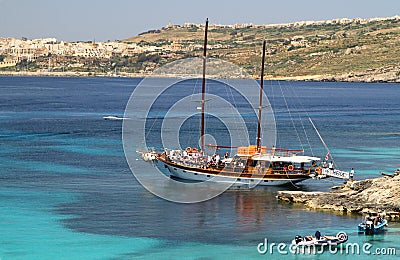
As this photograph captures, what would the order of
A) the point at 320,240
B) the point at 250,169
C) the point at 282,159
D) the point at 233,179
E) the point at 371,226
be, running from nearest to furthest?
the point at 320,240 < the point at 371,226 < the point at 233,179 < the point at 250,169 < the point at 282,159

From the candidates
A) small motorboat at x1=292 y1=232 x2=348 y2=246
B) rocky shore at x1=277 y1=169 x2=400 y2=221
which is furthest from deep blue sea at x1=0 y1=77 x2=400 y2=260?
rocky shore at x1=277 y1=169 x2=400 y2=221

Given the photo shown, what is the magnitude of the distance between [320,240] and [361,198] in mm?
8627

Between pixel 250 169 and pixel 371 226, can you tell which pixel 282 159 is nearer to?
pixel 250 169

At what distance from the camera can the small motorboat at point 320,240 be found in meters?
36.5

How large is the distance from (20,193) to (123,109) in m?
73.3

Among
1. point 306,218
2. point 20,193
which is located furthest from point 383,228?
point 20,193

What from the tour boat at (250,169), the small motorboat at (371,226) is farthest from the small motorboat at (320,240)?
the tour boat at (250,169)

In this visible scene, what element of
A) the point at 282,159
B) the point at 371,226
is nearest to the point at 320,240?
the point at 371,226

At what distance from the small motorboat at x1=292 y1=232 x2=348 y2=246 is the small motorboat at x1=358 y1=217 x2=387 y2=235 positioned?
6.93 ft

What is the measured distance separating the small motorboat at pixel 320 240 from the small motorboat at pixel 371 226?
211 cm

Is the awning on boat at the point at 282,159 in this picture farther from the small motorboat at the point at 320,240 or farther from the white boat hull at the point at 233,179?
the small motorboat at the point at 320,240

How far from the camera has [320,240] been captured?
1444 inches

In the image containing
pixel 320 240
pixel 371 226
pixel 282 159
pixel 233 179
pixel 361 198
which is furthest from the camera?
pixel 282 159

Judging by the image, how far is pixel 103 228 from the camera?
39.8 metres
